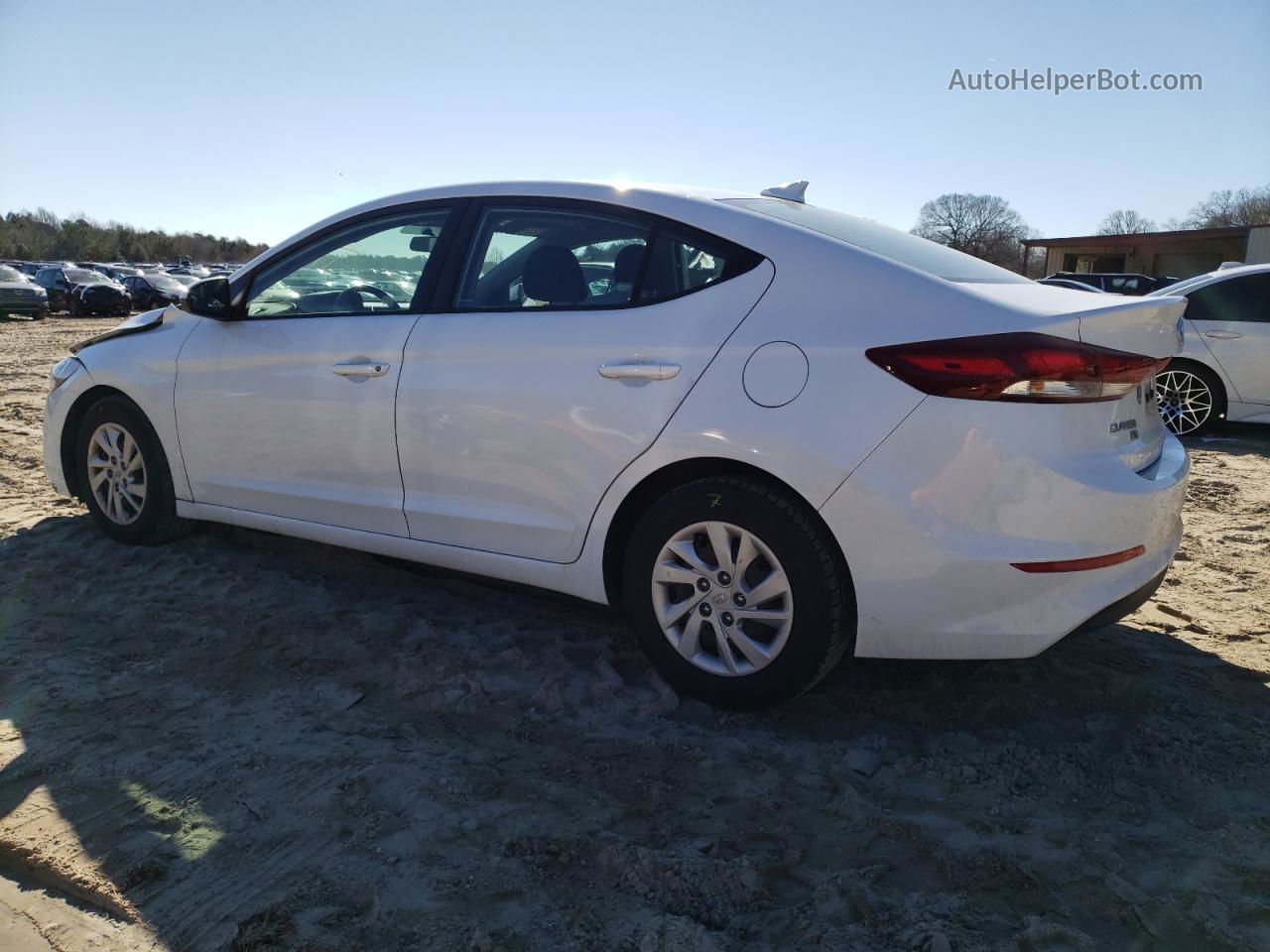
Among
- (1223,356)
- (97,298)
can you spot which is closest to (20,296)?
(97,298)

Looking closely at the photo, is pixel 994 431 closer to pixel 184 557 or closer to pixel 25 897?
pixel 25 897

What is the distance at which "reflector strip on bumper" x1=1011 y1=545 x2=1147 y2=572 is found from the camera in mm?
2664

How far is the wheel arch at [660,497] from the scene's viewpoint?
287 centimetres

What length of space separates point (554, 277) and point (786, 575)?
4.39 feet

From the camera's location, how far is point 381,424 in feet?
12.0

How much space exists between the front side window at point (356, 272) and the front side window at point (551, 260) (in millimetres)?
259

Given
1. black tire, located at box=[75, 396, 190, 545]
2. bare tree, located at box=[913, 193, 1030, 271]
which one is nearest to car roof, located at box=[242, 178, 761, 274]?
black tire, located at box=[75, 396, 190, 545]

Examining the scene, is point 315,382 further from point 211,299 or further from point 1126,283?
point 1126,283

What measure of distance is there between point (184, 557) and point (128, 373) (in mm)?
879

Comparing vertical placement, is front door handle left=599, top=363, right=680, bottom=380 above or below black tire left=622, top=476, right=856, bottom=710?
above

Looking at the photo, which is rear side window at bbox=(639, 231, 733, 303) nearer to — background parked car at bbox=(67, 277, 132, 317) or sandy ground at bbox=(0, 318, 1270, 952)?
sandy ground at bbox=(0, 318, 1270, 952)

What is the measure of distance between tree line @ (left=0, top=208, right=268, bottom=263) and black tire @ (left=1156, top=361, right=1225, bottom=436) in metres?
81.7

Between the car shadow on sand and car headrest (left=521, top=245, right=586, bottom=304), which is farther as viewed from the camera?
car headrest (left=521, top=245, right=586, bottom=304)

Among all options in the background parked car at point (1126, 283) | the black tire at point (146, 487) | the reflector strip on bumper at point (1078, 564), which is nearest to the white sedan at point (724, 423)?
the reflector strip on bumper at point (1078, 564)
